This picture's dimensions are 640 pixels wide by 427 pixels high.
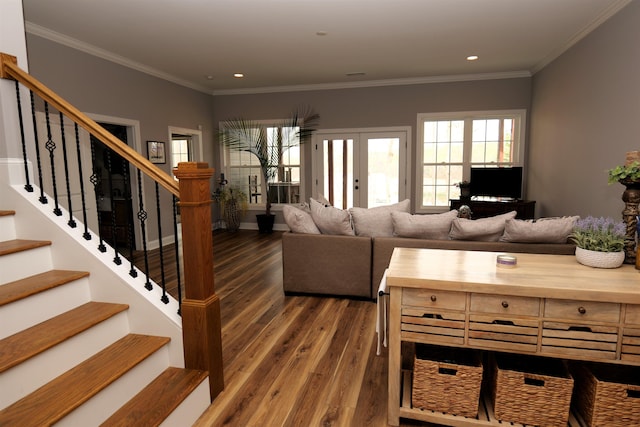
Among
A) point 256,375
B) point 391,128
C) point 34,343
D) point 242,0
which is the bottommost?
point 256,375

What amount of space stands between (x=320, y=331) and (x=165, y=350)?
129 centimetres

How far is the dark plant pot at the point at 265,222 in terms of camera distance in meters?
7.34

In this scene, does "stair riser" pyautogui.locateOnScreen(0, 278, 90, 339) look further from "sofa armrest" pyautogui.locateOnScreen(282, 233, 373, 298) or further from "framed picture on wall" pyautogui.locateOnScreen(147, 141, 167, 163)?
"framed picture on wall" pyautogui.locateOnScreen(147, 141, 167, 163)

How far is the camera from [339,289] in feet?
12.2

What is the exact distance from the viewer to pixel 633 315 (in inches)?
63.4

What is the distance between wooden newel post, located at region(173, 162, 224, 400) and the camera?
1.97 meters

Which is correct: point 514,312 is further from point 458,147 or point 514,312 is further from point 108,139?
point 458,147

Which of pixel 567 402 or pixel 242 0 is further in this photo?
pixel 242 0

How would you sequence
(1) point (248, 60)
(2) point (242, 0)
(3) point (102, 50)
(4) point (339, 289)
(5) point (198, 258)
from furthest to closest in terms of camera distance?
(1) point (248, 60) → (3) point (102, 50) → (4) point (339, 289) → (2) point (242, 0) → (5) point (198, 258)

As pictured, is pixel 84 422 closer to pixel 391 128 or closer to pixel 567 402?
pixel 567 402

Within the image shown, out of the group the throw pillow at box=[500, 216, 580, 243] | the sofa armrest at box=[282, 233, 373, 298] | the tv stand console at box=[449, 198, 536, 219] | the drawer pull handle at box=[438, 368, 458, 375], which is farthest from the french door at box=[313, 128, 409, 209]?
the drawer pull handle at box=[438, 368, 458, 375]

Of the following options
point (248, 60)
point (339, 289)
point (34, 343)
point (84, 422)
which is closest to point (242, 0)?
point (248, 60)

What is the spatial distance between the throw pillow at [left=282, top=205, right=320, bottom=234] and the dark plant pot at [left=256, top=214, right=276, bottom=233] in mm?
3570

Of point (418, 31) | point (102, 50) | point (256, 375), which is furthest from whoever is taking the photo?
point (102, 50)
